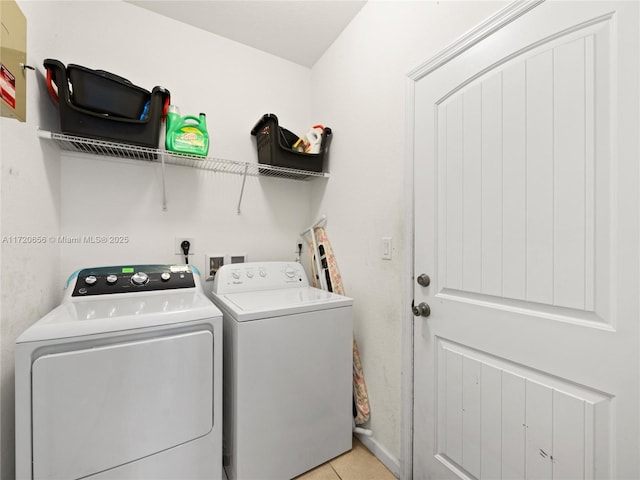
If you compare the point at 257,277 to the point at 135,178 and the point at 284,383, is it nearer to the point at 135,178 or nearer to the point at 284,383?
the point at 284,383

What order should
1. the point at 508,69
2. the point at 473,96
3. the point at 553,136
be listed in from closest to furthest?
the point at 553,136, the point at 508,69, the point at 473,96

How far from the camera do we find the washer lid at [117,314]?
99cm

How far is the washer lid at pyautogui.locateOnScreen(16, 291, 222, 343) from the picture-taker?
99cm

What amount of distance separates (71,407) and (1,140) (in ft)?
3.32

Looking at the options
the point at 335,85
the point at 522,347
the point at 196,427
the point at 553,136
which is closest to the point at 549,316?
the point at 522,347

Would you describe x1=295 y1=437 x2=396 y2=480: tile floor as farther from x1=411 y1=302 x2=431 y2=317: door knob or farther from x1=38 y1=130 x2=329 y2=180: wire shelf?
x1=38 y1=130 x2=329 y2=180: wire shelf

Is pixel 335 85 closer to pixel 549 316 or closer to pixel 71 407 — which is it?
pixel 549 316

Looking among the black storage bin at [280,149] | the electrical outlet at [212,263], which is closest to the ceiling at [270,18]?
the black storage bin at [280,149]

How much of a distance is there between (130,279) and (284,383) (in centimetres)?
99

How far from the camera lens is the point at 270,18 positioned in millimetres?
1812

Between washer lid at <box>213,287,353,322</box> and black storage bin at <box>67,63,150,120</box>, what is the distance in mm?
1130

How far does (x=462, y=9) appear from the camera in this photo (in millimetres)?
1132

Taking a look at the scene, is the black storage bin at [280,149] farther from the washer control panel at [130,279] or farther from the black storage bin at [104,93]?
the washer control panel at [130,279]

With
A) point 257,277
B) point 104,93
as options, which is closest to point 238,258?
point 257,277
